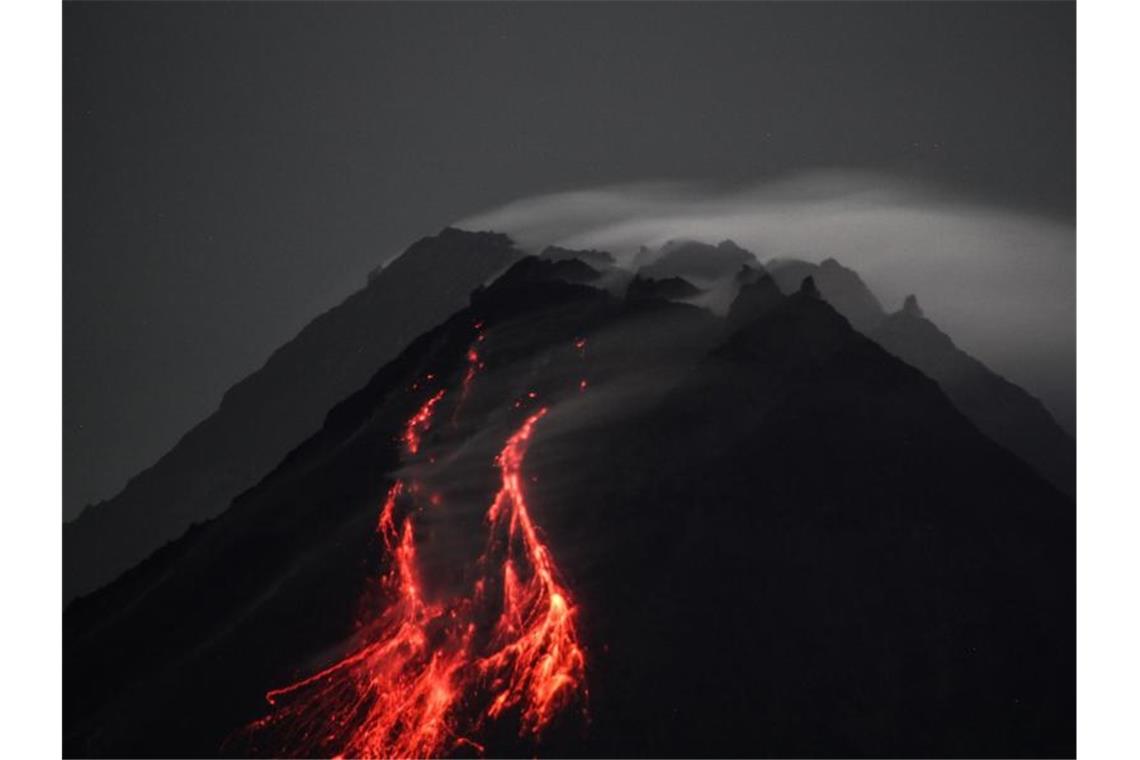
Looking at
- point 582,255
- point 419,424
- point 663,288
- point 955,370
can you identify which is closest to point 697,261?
point 663,288

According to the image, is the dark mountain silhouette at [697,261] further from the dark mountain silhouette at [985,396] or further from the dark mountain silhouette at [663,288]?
the dark mountain silhouette at [985,396]

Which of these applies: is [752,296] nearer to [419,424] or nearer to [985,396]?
[985,396]

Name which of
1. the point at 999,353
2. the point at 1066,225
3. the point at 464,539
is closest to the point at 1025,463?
the point at 999,353

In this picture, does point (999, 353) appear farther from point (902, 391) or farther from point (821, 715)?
point (821, 715)

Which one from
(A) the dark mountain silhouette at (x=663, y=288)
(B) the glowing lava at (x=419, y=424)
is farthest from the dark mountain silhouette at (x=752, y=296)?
(B) the glowing lava at (x=419, y=424)

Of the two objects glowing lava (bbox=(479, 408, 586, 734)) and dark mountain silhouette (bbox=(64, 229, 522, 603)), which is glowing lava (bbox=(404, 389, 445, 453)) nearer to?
dark mountain silhouette (bbox=(64, 229, 522, 603))

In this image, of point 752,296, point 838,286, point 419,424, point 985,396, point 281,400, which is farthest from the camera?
point 281,400

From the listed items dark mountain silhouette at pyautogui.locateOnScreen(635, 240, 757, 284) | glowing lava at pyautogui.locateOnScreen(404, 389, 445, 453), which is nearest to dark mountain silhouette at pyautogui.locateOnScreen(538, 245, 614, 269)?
dark mountain silhouette at pyautogui.locateOnScreen(635, 240, 757, 284)

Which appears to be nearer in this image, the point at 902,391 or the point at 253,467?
the point at 902,391
